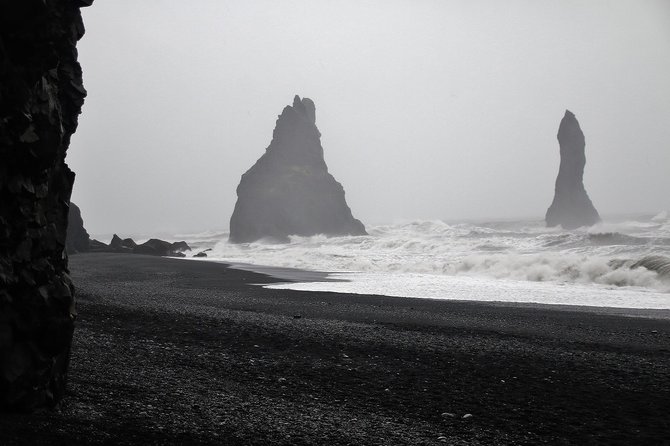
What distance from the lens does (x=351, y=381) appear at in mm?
7211

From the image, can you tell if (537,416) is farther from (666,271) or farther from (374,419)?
(666,271)

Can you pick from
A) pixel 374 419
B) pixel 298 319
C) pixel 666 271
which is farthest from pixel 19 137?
pixel 666 271

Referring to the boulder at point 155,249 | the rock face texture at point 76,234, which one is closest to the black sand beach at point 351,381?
the rock face texture at point 76,234

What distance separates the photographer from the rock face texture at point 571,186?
9950 cm

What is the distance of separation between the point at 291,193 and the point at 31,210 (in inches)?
3866

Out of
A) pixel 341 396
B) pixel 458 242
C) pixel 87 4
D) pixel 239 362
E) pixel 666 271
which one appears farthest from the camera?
pixel 458 242

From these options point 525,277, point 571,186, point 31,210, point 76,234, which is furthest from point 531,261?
point 571,186

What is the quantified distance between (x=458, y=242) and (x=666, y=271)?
24766 mm

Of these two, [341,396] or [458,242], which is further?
[458,242]

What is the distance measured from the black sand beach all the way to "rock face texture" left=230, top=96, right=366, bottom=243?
85772 millimetres

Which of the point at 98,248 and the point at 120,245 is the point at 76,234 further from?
the point at 120,245

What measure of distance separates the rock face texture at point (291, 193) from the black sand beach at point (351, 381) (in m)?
85.8

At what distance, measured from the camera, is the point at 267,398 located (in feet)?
20.6

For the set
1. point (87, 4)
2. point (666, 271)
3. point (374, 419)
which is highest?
point (87, 4)
